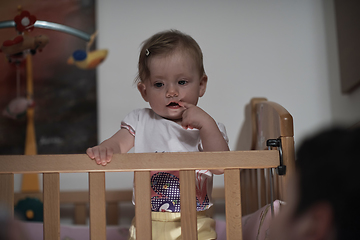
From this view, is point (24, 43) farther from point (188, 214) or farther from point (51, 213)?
point (188, 214)

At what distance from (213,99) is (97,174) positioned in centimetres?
93

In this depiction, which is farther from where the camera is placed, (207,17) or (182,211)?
(207,17)

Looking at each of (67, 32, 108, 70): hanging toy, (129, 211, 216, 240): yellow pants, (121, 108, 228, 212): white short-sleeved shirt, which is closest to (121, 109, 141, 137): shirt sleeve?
(121, 108, 228, 212): white short-sleeved shirt

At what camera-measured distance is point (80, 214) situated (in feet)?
5.23

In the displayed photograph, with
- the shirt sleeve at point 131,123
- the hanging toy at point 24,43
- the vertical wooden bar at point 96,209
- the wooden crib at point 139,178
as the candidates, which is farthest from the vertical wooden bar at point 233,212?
the hanging toy at point 24,43

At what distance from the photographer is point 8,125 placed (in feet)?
5.33

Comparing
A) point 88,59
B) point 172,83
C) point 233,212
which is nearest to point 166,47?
point 172,83

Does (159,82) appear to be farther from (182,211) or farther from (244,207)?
(244,207)

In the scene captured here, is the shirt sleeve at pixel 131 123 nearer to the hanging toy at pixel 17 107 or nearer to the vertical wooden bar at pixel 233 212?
the vertical wooden bar at pixel 233 212

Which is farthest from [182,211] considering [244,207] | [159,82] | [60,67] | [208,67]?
[60,67]

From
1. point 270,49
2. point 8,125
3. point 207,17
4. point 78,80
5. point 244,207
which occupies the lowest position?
point 244,207

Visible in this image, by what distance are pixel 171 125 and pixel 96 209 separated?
351mm

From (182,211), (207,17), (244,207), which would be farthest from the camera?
(207,17)

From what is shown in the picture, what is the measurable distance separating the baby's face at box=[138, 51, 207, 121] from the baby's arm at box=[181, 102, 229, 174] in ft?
0.26
